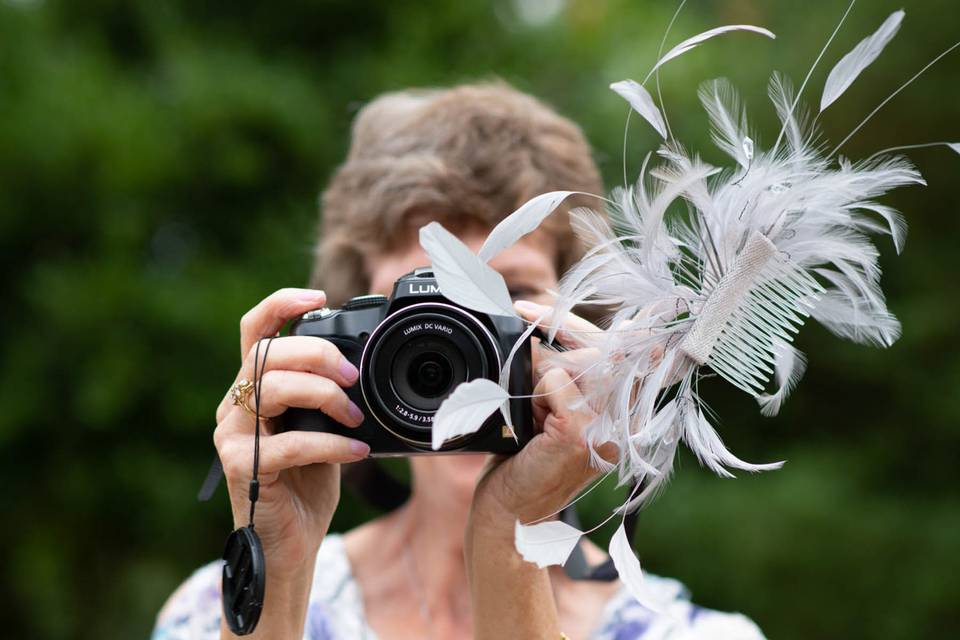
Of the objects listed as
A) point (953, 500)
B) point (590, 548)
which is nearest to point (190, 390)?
point (590, 548)

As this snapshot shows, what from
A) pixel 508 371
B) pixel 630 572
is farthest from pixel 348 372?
pixel 630 572

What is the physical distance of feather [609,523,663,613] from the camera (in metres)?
0.96

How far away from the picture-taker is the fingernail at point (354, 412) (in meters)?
1.08

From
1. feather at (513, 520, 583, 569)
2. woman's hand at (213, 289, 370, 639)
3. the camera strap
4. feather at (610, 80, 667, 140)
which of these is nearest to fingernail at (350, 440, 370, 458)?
woman's hand at (213, 289, 370, 639)

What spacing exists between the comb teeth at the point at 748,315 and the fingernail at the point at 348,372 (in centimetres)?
37

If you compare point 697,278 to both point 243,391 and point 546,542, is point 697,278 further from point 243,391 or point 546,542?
point 243,391

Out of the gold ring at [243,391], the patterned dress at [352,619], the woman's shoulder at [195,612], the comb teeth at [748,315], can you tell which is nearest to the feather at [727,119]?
the comb teeth at [748,315]

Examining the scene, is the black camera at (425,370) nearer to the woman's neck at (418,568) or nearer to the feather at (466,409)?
the feather at (466,409)

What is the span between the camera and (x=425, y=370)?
1.07 meters

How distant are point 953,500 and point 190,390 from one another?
2.69 m

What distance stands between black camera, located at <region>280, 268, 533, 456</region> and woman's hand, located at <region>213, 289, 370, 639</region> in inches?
1.0

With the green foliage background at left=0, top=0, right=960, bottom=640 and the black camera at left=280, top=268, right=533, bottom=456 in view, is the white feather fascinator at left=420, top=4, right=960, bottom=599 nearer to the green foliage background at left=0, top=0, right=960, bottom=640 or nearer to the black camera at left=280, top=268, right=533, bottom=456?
the black camera at left=280, top=268, right=533, bottom=456

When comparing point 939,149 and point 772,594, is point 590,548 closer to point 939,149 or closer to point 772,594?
point 772,594

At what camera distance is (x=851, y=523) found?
11.0 ft
